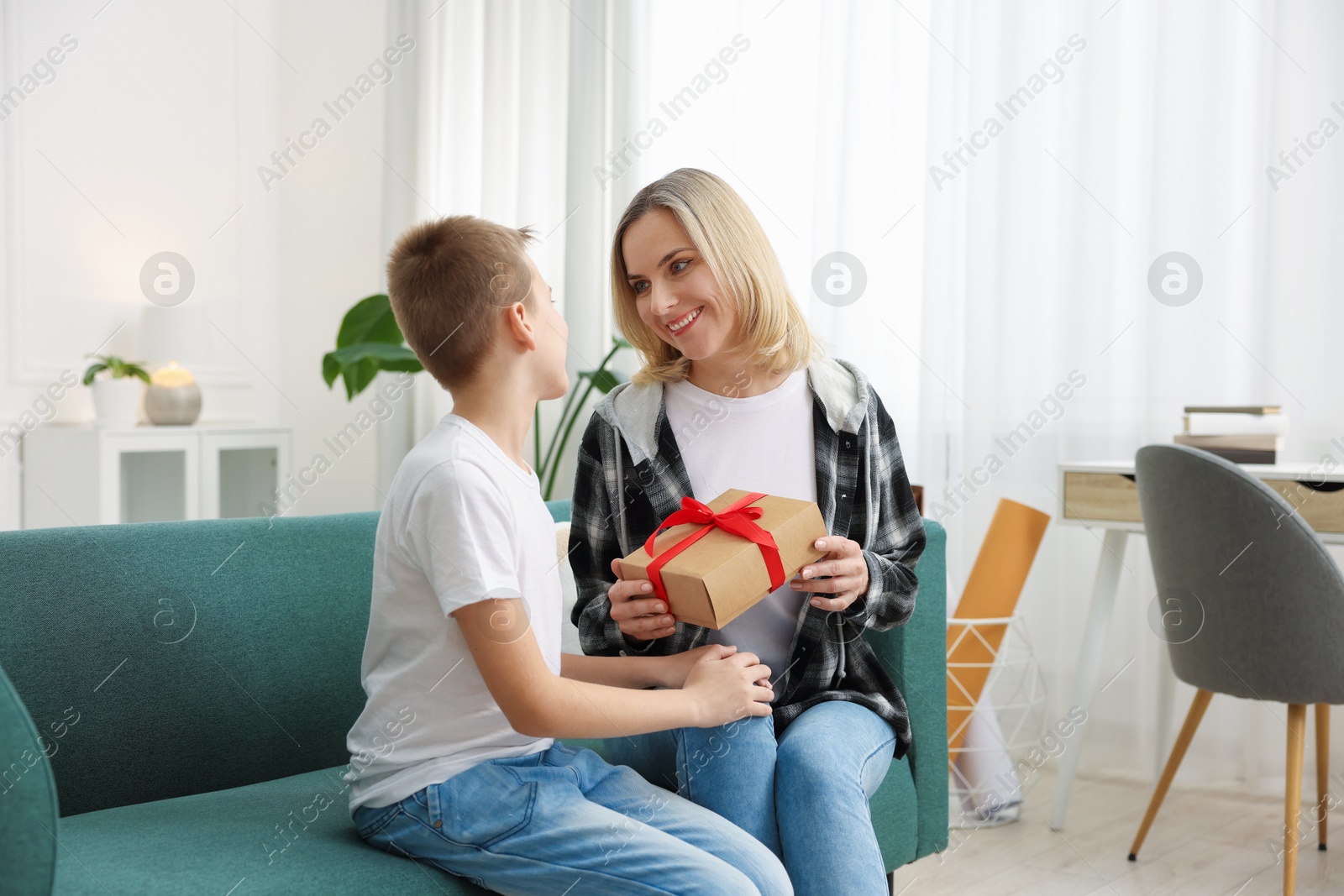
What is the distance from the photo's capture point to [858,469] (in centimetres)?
150

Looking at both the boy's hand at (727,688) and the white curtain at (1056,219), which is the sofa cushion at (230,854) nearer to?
the boy's hand at (727,688)

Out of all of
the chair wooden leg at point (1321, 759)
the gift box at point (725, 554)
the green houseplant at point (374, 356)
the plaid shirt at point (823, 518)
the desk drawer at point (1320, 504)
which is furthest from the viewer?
the green houseplant at point (374, 356)

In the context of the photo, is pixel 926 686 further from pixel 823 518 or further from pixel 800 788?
pixel 800 788

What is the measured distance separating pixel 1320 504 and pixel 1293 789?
0.50 m

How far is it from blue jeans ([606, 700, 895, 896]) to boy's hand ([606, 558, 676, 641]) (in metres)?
0.14

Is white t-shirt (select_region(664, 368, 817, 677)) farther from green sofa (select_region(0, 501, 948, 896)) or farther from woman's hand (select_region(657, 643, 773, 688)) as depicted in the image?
green sofa (select_region(0, 501, 948, 896))

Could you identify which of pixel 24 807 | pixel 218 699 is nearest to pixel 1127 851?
pixel 218 699

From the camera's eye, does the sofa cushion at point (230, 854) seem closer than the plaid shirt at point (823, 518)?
Yes

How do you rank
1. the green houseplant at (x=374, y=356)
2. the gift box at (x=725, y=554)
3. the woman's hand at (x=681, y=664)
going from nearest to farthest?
the gift box at (x=725, y=554)
the woman's hand at (x=681, y=664)
the green houseplant at (x=374, y=356)

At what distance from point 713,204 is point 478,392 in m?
0.45

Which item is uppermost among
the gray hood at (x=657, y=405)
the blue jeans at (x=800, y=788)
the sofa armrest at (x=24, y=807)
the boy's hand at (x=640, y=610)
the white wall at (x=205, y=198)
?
the white wall at (x=205, y=198)

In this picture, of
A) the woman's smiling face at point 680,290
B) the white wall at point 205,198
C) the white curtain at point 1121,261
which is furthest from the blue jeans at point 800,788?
the white wall at point 205,198

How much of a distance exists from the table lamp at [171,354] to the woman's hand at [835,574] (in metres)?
2.71

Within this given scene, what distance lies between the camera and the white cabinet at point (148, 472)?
3160mm
